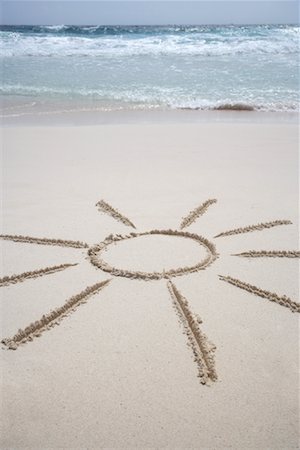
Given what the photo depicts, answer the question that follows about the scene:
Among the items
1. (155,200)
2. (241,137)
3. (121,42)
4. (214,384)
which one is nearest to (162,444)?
(214,384)

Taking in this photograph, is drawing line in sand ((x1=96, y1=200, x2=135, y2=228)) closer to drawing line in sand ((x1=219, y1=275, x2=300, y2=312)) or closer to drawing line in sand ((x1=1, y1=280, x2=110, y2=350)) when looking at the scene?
drawing line in sand ((x1=1, y1=280, x2=110, y2=350))

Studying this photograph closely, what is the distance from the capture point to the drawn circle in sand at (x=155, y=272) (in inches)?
100

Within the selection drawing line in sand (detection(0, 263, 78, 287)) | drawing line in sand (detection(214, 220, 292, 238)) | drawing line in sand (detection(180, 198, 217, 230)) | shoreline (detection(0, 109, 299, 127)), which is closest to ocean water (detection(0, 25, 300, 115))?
shoreline (detection(0, 109, 299, 127))

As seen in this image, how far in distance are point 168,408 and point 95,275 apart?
3.39 feet

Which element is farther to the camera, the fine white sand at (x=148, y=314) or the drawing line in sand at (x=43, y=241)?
the drawing line in sand at (x=43, y=241)

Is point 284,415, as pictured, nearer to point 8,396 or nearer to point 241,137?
point 8,396

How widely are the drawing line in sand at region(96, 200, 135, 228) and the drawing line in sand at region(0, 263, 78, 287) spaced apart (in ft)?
2.12

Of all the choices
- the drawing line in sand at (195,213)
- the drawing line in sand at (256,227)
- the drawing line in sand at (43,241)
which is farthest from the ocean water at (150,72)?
the drawing line in sand at (256,227)

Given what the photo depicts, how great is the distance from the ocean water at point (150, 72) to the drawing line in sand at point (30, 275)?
4647 mm

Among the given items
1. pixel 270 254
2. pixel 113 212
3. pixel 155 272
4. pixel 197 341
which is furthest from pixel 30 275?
pixel 270 254

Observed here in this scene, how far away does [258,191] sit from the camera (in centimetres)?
368

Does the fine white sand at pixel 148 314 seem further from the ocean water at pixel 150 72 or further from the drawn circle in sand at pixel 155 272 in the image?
the ocean water at pixel 150 72

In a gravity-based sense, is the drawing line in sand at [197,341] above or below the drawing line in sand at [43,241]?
below

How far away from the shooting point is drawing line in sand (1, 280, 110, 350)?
6.60 ft
